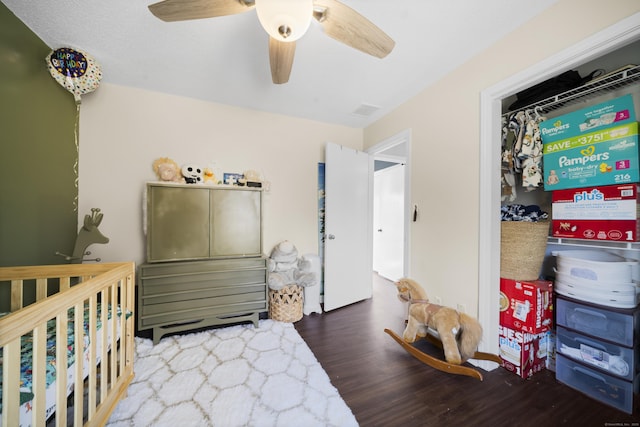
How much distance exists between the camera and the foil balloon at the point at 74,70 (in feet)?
5.54

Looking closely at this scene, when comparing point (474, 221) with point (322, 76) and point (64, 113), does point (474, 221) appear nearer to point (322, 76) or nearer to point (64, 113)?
point (322, 76)

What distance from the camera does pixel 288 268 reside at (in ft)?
8.50

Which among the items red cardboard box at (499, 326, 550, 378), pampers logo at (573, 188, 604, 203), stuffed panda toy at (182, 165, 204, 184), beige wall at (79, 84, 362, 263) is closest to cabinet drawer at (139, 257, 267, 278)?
beige wall at (79, 84, 362, 263)

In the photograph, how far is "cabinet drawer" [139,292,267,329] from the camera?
6.39 feet

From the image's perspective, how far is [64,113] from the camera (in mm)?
1929

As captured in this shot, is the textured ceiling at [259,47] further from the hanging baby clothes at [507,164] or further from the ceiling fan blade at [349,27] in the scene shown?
the hanging baby clothes at [507,164]

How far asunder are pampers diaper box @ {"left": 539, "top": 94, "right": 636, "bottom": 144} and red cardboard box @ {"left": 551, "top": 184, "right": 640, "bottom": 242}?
399 millimetres

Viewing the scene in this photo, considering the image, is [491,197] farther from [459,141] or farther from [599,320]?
[599,320]

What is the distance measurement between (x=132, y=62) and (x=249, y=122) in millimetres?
1106

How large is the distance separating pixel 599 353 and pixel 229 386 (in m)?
2.42

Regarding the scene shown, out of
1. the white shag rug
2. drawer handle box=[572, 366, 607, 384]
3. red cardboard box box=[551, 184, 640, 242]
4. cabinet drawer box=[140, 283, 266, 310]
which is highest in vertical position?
red cardboard box box=[551, 184, 640, 242]

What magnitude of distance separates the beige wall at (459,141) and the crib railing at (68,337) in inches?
90.6

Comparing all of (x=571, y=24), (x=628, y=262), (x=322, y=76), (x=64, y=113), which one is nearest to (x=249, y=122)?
(x=322, y=76)

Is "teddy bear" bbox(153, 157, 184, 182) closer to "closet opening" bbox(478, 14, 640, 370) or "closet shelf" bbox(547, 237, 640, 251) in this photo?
"closet opening" bbox(478, 14, 640, 370)
